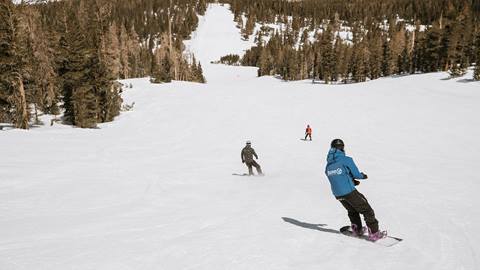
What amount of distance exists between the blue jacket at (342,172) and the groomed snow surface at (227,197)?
1.12 metres

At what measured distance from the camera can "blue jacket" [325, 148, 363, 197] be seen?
23.4 ft

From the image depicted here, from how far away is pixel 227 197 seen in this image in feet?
39.8

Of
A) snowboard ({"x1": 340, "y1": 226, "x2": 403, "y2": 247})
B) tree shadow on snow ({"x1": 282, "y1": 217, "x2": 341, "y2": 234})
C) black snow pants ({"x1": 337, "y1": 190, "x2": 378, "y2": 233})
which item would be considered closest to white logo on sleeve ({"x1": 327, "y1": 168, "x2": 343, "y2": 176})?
black snow pants ({"x1": 337, "y1": 190, "x2": 378, "y2": 233})

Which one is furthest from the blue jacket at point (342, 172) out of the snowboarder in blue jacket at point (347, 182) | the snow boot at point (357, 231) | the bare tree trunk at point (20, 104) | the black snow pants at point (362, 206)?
the bare tree trunk at point (20, 104)

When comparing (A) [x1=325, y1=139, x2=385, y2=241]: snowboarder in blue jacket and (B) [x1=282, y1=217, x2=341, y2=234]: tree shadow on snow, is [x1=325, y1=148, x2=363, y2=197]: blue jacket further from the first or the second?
(B) [x1=282, y1=217, x2=341, y2=234]: tree shadow on snow

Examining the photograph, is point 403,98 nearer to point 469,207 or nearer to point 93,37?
point 93,37

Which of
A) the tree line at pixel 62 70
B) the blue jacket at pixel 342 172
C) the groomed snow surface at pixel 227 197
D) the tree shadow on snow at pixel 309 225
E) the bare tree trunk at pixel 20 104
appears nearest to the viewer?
the groomed snow surface at pixel 227 197

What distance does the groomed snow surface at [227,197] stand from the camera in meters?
6.59

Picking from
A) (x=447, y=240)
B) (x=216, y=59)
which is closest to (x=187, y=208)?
(x=447, y=240)

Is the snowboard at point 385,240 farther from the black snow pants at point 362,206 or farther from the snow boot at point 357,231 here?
the black snow pants at point 362,206

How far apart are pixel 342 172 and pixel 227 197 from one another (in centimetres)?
566

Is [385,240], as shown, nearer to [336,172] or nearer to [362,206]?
[362,206]

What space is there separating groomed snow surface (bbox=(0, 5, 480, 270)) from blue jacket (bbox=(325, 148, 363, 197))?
112cm

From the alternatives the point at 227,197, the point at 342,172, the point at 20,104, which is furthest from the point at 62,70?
Answer: the point at 342,172
